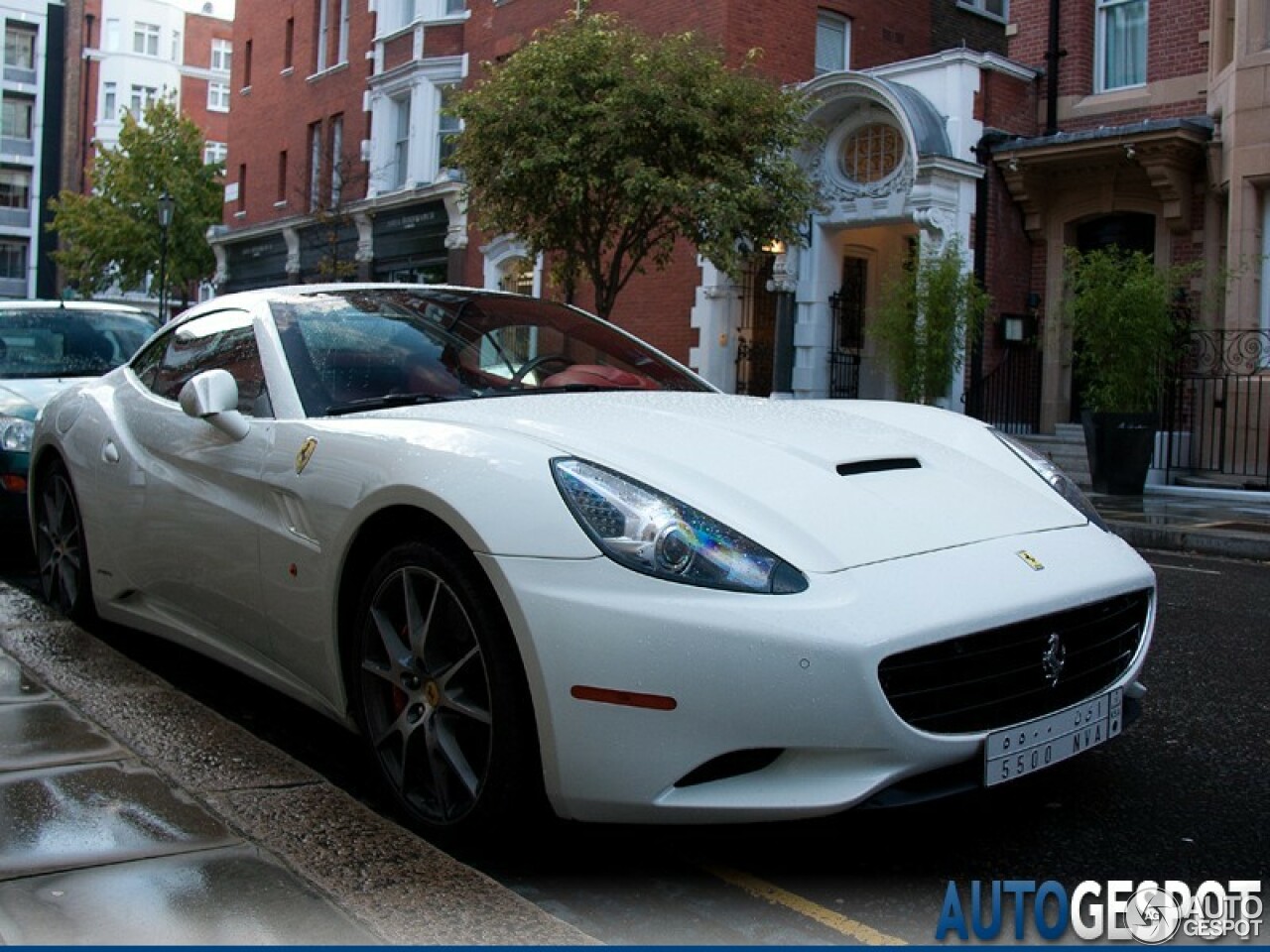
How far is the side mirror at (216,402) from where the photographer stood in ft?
12.4

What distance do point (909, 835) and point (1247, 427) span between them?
13689 millimetres

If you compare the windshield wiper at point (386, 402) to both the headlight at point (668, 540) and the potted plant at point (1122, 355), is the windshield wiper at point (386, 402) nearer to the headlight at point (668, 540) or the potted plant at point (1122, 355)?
the headlight at point (668, 540)

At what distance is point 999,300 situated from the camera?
18.5 metres

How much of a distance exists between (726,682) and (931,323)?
1390 cm

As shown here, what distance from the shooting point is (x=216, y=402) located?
12.5 ft

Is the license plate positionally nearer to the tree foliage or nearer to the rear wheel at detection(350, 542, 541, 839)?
the rear wheel at detection(350, 542, 541, 839)

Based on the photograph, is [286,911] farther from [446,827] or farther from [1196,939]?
[1196,939]

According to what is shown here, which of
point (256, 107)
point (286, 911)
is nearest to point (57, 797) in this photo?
point (286, 911)

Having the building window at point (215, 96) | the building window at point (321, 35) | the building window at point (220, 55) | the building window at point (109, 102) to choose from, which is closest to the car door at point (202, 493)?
the building window at point (321, 35)

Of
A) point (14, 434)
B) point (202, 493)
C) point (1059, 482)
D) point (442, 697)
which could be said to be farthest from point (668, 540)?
point (14, 434)

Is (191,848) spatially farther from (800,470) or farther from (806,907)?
(800,470)

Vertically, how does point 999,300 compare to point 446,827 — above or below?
above

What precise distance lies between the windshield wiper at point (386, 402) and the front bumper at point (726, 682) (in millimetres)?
1017

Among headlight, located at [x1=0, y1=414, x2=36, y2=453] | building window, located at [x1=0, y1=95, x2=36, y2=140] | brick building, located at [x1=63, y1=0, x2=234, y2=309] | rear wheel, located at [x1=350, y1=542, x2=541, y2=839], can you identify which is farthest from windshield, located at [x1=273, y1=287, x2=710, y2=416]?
building window, located at [x1=0, y1=95, x2=36, y2=140]
